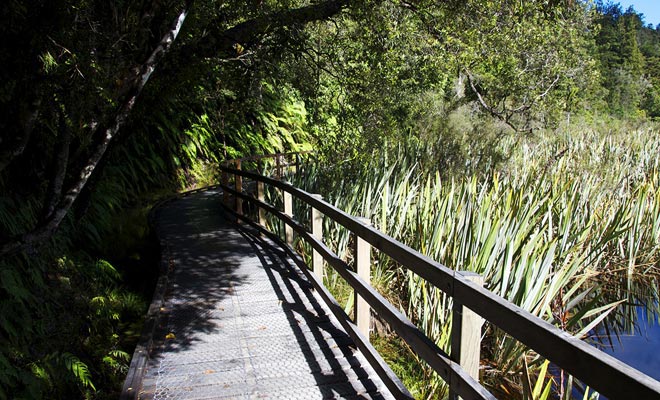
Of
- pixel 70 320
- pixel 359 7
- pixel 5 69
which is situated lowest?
pixel 70 320

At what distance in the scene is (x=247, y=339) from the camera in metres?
4.45

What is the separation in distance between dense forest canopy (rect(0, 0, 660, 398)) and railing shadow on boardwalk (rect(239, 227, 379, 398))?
5.67 ft

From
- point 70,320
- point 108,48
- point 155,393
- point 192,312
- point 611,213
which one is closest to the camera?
point 155,393

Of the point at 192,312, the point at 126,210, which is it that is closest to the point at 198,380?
the point at 192,312

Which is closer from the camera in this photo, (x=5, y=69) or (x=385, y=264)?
(x=5, y=69)

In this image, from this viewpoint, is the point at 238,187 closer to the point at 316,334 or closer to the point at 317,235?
the point at 317,235

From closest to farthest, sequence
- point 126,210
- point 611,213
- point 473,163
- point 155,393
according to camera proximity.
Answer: point 155,393, point 611,213, point 473,163, point 126,210

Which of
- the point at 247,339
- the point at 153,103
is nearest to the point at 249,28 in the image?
the point at 153,103

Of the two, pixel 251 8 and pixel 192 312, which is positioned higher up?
pixel 251 8

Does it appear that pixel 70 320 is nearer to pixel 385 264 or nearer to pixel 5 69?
pixel 5 69

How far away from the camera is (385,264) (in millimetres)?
6039

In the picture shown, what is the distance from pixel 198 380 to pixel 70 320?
8.60ft

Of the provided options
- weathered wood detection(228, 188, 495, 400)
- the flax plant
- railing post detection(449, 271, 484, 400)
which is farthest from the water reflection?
railing post detection(449, 271, 484, 400)

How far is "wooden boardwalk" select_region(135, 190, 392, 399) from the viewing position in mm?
3584
